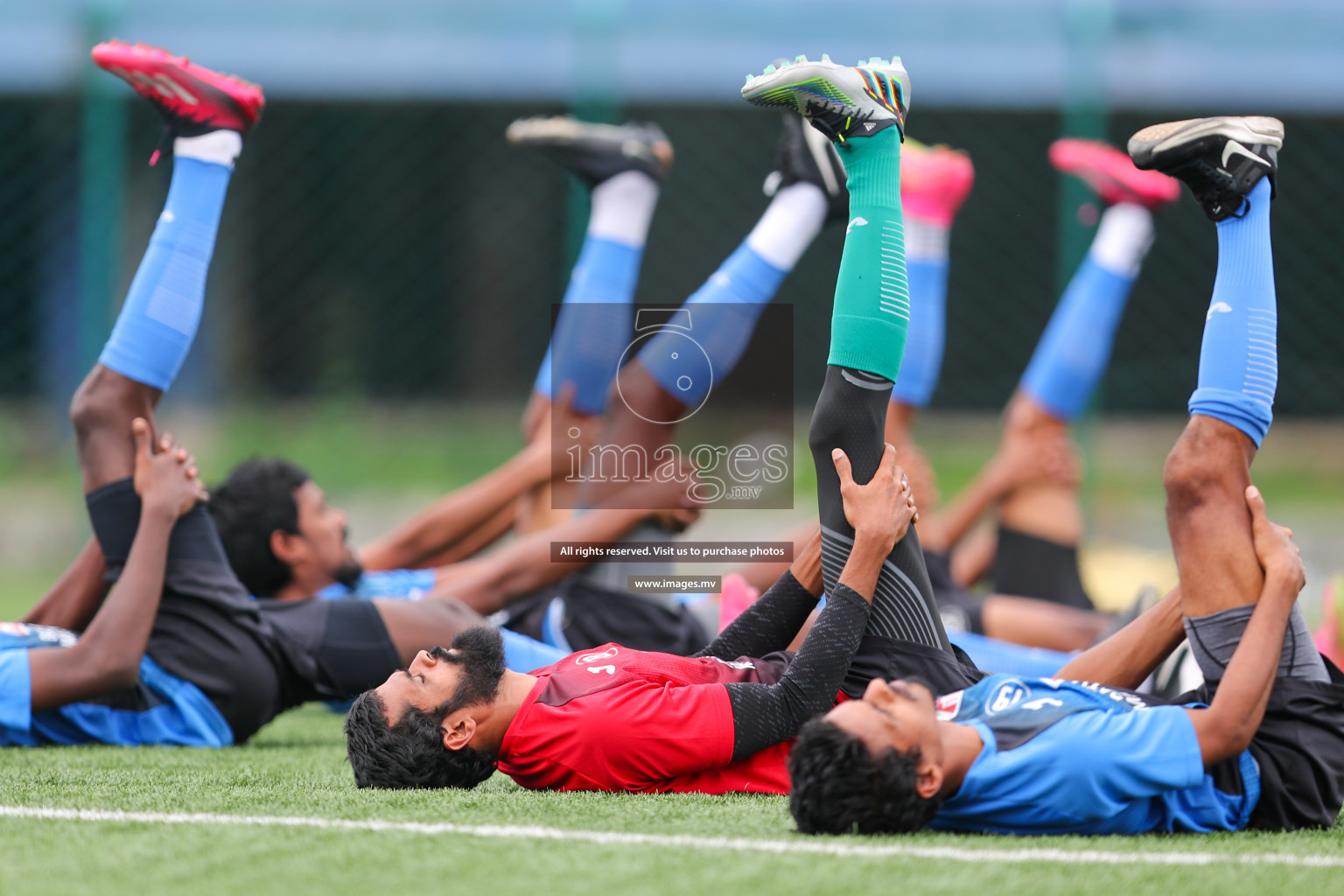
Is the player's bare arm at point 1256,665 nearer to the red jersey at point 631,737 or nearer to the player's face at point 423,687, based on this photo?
the red jersey at point 631,737

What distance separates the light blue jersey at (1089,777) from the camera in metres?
2.18

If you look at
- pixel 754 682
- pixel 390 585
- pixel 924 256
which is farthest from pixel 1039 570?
pixel 754 682

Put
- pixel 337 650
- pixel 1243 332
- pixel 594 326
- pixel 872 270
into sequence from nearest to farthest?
1. pixel 1243 332
2. pixel 872 270
3. pixel 337 650
4. pixel 594 326

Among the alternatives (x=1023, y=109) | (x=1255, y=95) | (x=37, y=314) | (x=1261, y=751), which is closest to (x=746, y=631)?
(x=1261, y=751)

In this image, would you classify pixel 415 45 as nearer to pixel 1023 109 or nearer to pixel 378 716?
pixel 1023 109

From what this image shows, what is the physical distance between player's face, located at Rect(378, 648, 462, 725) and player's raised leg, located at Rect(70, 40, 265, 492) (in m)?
1.12

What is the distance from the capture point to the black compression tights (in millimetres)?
2609

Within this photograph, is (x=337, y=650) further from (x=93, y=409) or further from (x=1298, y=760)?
(x=1298, y=760)

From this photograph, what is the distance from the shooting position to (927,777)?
2.17 m

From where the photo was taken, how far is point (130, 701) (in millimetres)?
3328

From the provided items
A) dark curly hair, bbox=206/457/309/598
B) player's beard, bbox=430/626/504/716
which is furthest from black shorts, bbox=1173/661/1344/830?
dark curly hair, bbox=206/457/309/598

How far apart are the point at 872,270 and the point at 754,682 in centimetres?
88

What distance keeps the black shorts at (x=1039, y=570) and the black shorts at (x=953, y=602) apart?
0.35m

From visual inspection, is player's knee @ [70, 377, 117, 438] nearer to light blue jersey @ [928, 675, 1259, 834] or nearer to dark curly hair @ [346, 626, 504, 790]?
dark curly hair @ [346, 626, 504, 790]
